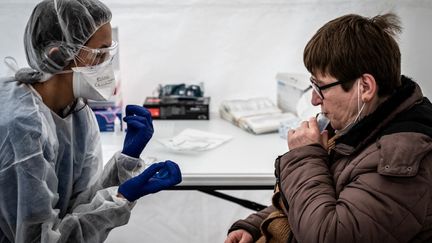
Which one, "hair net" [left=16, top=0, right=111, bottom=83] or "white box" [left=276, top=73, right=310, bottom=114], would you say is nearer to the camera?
"hair net" [left=16, top=0, right=111, bottom=83]

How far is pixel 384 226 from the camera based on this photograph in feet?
3.31

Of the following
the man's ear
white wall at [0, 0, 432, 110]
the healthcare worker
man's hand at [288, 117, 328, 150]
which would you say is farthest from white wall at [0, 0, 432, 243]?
the man's ear

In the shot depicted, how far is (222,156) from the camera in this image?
6.40 ft

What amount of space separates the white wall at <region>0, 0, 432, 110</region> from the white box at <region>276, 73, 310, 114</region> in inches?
5.5

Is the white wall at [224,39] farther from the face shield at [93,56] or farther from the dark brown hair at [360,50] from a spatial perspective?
the dark brown hair at [360,50]

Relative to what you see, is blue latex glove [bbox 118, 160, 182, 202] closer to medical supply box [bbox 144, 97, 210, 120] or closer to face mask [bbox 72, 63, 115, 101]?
face mask [bbox 72, 63, 115, 101]

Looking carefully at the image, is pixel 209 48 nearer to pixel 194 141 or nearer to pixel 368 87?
pixel 194 141

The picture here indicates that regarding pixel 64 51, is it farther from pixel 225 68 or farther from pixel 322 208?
pixel 225 68

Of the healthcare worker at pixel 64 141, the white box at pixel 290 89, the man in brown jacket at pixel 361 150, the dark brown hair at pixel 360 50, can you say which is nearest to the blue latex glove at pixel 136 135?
the healthcare worker at pixel 64 141

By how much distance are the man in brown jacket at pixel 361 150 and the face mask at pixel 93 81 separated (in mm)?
570

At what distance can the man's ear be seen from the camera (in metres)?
1.10

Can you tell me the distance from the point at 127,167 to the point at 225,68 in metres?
1.21

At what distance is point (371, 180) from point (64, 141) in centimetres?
86

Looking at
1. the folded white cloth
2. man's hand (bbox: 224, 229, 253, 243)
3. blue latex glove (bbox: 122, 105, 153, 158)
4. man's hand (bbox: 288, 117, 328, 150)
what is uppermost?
man's hand (bbox: 288, 117, 328, 150)
